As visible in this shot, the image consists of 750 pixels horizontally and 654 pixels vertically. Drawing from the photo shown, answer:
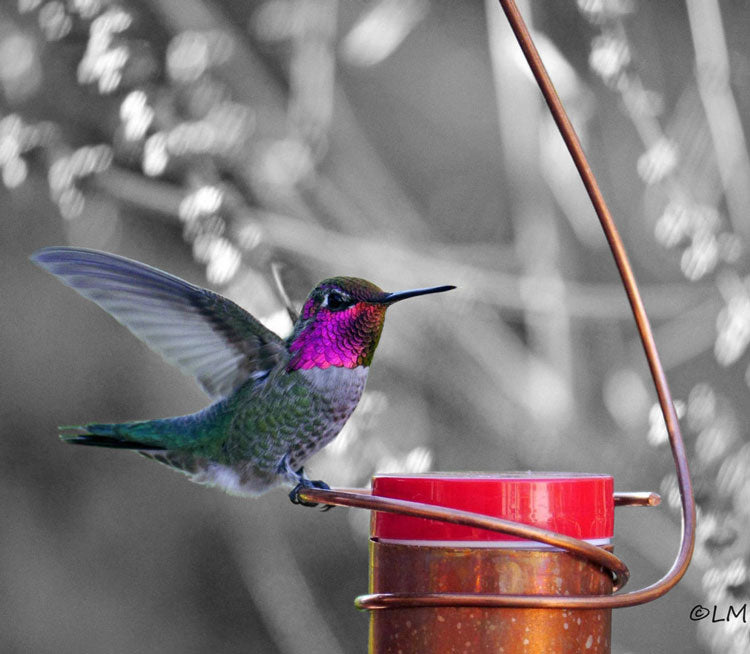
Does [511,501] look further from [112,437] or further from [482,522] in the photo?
[112,437]

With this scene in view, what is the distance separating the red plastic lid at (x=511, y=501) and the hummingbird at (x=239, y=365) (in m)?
0.31

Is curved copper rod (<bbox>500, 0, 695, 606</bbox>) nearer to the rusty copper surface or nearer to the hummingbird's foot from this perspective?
the rusty copper surface

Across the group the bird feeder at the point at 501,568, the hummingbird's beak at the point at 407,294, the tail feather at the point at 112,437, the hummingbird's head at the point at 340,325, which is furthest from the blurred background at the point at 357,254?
the bird feeder at the point at 501,568

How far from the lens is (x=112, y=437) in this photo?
5.27ft

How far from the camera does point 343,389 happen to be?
4.76ft

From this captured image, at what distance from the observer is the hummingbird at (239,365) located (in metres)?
1.40

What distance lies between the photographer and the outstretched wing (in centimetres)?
138

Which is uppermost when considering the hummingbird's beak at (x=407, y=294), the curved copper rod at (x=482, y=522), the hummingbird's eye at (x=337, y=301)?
the hummingbird's eye at (x=337, y=301)

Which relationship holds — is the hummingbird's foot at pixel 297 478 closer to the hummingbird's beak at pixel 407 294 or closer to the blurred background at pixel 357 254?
the hummingbird's beak at pixel 407 294

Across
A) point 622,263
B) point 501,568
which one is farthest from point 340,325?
point 501,568

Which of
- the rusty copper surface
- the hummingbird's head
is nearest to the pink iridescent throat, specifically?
the hummingbird's head

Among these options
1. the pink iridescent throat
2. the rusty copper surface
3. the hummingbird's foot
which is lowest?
the rusty copper surface

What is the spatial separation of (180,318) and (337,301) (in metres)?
0.25

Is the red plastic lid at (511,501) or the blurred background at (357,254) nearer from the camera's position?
the red plastic lid at (511,501)
